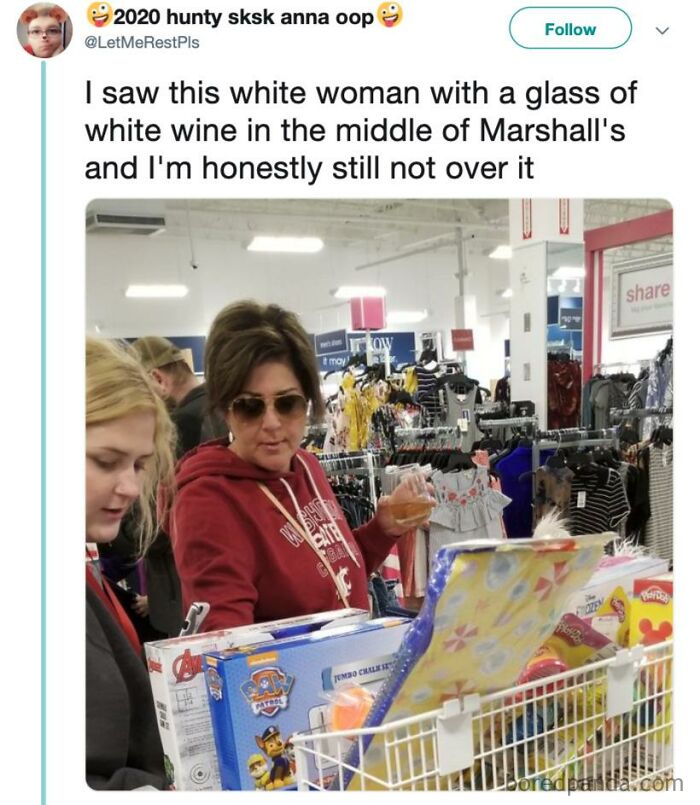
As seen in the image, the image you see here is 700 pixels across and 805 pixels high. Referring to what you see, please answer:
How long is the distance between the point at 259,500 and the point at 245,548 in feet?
0.30

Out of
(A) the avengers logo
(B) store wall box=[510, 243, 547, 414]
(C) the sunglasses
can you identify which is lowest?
(A) the avengers logo

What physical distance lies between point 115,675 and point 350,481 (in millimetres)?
2442

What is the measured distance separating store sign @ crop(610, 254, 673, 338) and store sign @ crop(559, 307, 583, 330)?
241 mm

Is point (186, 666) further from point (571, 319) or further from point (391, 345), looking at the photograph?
point (391, 345)

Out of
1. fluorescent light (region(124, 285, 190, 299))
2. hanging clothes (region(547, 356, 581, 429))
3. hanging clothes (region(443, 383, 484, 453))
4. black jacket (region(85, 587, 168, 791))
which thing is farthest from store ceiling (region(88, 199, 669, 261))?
black jacket (region(85, 587, 168, 791))

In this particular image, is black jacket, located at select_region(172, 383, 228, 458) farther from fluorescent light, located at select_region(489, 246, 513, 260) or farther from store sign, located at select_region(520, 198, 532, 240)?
fluorescent light, located at select_region(489, 246, 513, 260)

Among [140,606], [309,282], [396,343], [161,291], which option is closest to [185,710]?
[140,606]

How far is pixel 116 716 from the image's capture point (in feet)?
3.30

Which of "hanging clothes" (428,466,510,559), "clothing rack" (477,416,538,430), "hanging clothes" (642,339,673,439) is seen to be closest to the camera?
"hanging clothes" (428,466,510,559)
